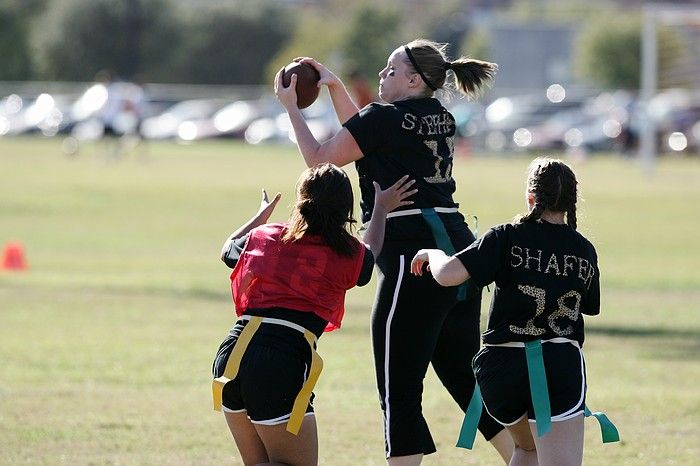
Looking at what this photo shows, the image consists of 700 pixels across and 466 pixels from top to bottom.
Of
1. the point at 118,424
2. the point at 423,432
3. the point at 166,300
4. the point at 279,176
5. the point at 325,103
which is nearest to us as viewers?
the point at 423,432

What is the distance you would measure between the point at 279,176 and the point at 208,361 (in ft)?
72.6

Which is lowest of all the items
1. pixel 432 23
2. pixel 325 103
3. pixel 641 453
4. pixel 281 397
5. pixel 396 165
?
pixel 641 453

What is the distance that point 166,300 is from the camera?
14.1 m

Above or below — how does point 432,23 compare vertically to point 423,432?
above

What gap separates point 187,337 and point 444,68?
5.93 m

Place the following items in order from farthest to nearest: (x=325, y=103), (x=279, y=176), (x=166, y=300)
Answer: (x=325, y=103), (x=279, y=176), (x=166, y=300)

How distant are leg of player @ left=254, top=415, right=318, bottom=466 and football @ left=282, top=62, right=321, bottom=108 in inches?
62.3

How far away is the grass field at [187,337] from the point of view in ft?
25.6

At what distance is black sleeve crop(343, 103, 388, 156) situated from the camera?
19.7ft

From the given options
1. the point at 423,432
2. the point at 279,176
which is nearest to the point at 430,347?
the point at 423,432

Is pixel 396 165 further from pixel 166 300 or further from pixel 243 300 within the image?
pixel 166 300

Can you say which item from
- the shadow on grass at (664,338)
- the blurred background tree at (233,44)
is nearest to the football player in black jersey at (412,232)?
the shadow on grass at (664,338)

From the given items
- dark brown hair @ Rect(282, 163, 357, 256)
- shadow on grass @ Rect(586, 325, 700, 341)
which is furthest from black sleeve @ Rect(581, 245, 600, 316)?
shadow on grass @ Rect(586, 325, 700, 341)

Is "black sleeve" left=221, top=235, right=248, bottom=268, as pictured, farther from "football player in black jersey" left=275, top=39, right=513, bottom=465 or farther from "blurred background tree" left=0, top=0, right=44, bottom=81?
"blurred background tree" left=0, top=0, right=44, bottom=81
